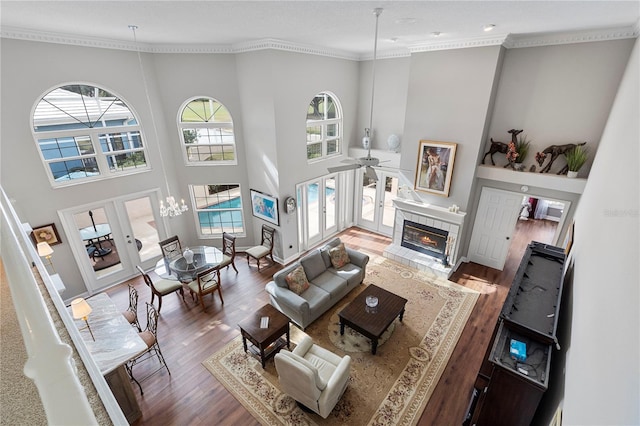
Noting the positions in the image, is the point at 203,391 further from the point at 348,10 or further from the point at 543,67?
the point at 543,67

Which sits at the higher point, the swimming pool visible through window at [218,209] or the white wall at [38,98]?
the white wall at [38,98]

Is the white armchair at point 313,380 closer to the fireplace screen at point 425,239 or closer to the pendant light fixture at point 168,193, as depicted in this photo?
Answer: the pendant light fixture at point 168,193

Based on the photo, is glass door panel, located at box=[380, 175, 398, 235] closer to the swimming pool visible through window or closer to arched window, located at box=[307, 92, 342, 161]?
arched window, located at box=[307, 92, 342, 161]

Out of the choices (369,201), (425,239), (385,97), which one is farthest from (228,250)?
(385,97)

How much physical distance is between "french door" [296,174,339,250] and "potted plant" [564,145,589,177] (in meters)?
4.94

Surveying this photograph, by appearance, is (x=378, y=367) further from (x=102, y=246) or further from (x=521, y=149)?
(x=102, y=246)

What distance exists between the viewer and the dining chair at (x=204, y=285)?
5.39m

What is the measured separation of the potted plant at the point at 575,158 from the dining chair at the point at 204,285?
670 centimetres

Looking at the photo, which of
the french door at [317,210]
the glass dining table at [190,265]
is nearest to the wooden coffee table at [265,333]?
the glass dining table at [190,265]

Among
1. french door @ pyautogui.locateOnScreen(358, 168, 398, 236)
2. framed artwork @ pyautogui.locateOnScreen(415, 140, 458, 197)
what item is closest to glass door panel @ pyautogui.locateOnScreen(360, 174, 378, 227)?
french door @ pyautogui.locateOnScreen(358, 168, 398, 236)

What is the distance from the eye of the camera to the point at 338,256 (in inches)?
238

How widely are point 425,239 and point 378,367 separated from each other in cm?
342

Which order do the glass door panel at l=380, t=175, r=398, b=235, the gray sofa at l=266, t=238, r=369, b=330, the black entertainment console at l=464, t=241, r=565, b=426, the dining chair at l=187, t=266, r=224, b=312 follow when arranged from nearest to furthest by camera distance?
the black entertainment console at l=464, t=241, r=565, b=426
the gray sofa at l=266, t=238, r=369, b=330
the dining chair at l=187, t=266, r=224, b=312
the glass door panel at l=380, t=175, r=398, b=235

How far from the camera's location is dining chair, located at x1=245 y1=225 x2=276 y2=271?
6.73 m
